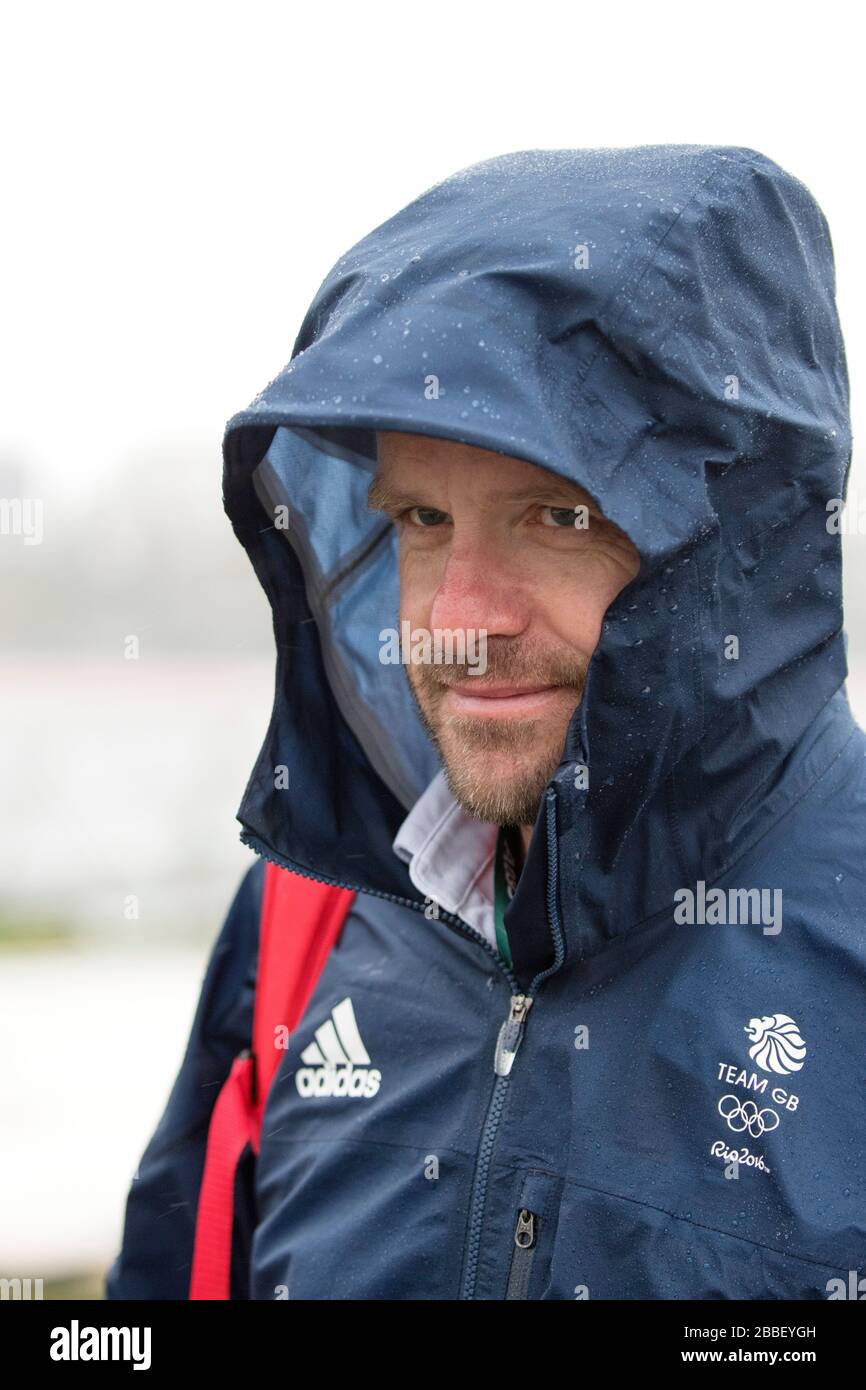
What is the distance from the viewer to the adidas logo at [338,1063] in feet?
6.53

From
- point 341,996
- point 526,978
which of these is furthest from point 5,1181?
point 526,978

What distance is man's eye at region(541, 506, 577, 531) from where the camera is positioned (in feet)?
5.72

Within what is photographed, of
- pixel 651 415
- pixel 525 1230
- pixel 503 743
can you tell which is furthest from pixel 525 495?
pixel 525 1230

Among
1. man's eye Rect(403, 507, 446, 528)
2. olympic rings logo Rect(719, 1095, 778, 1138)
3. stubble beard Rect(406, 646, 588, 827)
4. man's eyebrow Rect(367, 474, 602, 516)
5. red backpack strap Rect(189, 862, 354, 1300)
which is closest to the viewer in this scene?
olympic rings logo Rect(719, 1095, 778, 1138)

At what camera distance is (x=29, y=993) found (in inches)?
276

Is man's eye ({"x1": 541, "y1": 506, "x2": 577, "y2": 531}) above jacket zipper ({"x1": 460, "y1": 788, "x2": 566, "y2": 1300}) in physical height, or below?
above

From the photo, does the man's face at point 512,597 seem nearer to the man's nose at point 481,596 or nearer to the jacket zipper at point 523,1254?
the man's nose at point 481,596

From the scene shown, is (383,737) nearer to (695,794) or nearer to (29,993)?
(695,794)

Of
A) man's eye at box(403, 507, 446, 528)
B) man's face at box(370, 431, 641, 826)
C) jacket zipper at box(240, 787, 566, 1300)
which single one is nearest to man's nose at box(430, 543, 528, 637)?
man's face at box(370, 431, 641, 826)

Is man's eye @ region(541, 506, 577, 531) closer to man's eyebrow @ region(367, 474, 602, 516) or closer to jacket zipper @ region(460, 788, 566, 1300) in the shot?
man's eyebrow @ region(367, 474, 602, 516)

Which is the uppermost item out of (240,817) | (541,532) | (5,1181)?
(541,532)

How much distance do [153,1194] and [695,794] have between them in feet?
3.83

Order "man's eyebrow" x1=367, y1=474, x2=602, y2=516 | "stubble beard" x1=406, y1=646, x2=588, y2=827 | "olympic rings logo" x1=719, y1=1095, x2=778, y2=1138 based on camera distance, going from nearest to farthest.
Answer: "olympic rings logo" x1=719, y1=1095, x2=778, y2=1138 < "man's eyebrow" x1=367, y1=474, x2=602, y2=516 < "stubble beard" x1=406, y1=646, x2=588, y2=827

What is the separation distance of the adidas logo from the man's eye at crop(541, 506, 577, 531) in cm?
79
